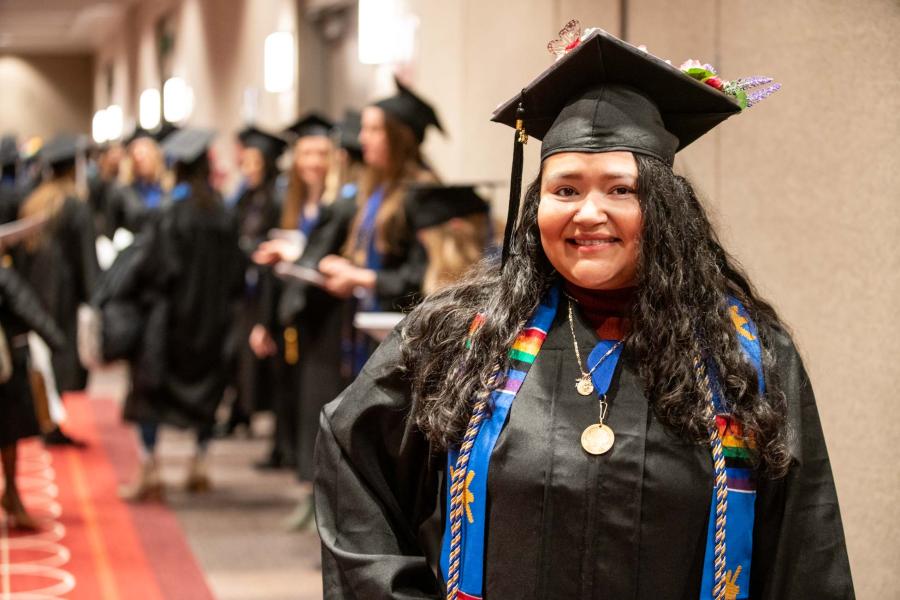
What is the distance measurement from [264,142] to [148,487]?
8.91 ft

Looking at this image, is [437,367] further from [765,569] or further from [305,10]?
[305,10]

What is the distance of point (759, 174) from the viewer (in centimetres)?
376

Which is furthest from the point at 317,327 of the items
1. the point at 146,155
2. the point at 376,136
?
the point at 146,155

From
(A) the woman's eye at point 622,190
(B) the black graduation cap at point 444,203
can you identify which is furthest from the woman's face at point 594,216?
(B) the black graduation cap at point 444,203

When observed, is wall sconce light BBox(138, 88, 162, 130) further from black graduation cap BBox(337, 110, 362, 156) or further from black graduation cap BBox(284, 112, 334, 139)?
black graduation cap BBox(337, 110, 362, 156)

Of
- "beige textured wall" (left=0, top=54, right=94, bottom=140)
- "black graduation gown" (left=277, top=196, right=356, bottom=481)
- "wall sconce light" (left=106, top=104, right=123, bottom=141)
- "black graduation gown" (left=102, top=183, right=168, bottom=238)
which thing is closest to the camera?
"black graduation gown" (left=277, top=196, right=356, bottom=481)

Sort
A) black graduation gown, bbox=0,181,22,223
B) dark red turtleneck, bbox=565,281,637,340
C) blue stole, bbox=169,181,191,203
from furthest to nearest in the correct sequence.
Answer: black graduation gown, bbox=0,181,22,223 → blue stole, bbox=169,181,191,203 → dark red turtleneck, bbox=565,281,637,340

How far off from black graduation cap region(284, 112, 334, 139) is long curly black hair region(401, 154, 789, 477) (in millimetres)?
5382

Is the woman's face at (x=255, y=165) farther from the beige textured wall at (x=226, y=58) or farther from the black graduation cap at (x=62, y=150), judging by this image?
the beige textured wall at (x=226, y=58)

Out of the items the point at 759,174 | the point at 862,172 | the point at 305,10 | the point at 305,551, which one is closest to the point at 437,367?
the point at 862,172

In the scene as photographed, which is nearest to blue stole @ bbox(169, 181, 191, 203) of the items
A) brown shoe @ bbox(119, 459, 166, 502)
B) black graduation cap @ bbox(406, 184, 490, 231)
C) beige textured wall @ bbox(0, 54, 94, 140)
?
brown shoe @ bbox(119, 459, 166, 502)

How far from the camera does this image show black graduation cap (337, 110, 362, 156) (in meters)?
6.32

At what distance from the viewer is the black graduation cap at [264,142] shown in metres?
8.79

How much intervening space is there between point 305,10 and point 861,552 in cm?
941
